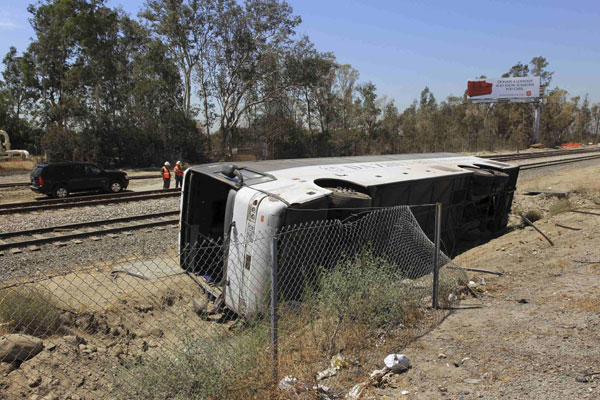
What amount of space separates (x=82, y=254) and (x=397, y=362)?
843 cm

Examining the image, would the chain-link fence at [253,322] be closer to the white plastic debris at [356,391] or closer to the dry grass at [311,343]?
the dry grass at [311,343]

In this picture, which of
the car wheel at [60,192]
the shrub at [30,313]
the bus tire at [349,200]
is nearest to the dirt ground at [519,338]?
the bus tire at [349,200]

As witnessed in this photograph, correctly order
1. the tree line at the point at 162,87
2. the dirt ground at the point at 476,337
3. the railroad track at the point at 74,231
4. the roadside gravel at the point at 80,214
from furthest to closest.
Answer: the tree line at the point at 162,87
the roadside gravel at the point at 80,214
the railroad track at the point at 74,231
the dirt ground at the point at 476,337

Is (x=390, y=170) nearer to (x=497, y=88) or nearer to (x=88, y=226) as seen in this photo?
(x=88, y=226)

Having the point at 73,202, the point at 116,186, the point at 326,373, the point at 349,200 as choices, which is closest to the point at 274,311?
the point at 326,373

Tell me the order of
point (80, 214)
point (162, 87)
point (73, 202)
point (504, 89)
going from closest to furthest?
point (80, 214), point (73, 202), point (162, 87), point (504, 89)

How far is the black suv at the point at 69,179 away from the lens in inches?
700

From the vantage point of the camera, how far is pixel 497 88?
55.5 metres

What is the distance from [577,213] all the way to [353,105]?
40.7 m

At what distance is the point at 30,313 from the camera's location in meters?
5.61

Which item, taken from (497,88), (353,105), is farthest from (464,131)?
(353,105)

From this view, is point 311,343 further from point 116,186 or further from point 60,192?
point 116,186

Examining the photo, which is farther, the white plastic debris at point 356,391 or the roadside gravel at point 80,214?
Result: the roadside gravel at point 80,214

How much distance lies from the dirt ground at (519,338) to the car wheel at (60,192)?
16.8 m
